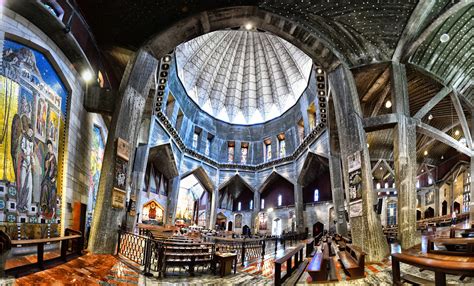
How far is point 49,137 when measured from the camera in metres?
6.96

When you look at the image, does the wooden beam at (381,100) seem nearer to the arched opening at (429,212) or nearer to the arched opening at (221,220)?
the arched opening at (429,212)

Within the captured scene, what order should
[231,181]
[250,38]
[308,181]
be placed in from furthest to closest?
[231,181] → [250,38] → [308,181]

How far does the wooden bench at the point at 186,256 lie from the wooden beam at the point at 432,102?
9.61 m

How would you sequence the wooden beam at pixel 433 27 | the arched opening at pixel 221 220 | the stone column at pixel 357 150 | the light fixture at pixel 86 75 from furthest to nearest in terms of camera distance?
the arched opening at pixel 221 220 < the light fixture at pixel 86 75 < the wooden beam at pixel 433 27 < the stone column at pixel 357 150

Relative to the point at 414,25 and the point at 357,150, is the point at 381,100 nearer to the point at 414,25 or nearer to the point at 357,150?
the point at 414,25

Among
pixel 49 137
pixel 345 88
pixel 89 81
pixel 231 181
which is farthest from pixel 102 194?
pixel 231 181

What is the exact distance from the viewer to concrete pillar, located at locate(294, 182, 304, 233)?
74.8ft

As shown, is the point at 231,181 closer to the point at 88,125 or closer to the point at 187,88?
the point at 187,88

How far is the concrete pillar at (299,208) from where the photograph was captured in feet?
74.8

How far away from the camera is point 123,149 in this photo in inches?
335

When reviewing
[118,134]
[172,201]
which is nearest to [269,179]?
[172,201]

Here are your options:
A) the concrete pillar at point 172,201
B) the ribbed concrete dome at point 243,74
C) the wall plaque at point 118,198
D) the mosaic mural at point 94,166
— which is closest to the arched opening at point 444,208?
the ribbed concrete dome at point 243,74

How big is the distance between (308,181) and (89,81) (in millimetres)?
19713

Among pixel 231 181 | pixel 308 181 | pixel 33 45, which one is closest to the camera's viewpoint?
pixel 33 45
